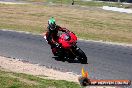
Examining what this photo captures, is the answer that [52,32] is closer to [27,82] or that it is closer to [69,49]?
[69,49]

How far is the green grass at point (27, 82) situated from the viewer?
10.8 meters

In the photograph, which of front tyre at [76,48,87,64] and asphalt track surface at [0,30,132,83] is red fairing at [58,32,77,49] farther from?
asphalt track surface at [0,30,132,83]

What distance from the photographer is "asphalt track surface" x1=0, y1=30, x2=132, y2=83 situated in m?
14.7

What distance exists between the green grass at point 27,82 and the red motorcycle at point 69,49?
169 inches

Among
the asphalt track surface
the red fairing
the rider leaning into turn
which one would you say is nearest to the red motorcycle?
the red fairing

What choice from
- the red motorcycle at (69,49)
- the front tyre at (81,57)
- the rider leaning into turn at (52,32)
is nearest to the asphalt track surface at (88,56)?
the front tyre at (81,57)

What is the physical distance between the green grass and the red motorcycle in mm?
4294

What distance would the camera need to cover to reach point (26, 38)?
23.4 meters

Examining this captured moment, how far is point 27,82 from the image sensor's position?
11.3 meters

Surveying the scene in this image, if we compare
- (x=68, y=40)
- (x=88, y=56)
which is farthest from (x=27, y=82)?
(x=88, y=56)

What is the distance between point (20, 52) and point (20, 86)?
25.6ft

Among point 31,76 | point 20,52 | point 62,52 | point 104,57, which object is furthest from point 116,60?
A: point 31,76

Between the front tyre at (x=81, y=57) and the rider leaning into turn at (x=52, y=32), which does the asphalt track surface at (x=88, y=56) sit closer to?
the front tyre at (x=81, y=57)

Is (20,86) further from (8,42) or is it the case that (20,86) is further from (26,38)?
(26,38)
